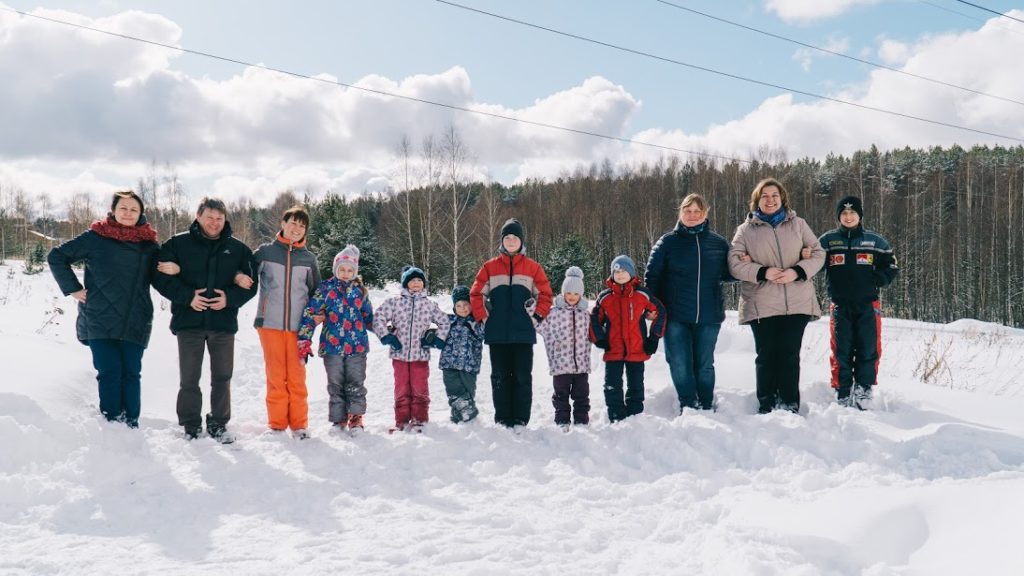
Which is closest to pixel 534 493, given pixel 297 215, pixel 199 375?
pixel 199 375

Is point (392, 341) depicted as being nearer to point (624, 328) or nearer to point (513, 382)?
point (513, 382)

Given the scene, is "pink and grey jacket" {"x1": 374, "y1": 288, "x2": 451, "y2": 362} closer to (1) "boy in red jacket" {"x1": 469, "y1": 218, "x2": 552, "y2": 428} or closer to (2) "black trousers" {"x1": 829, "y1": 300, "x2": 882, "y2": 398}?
(1) "boy in red jacket" {"x1": 469, "y1": 218, "x2": 552, "y2": 428}

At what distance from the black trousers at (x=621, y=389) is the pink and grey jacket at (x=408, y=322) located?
5.13 ft

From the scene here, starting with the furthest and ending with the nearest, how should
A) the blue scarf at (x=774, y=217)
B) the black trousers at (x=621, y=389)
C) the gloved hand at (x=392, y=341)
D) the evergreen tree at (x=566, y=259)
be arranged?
the evergreen tree at (x=566, y=259)
the gloved hand at (x=392, y=341)
the black trousers at (x=621, y=389)
the blue scarf at (x=774, y=217)

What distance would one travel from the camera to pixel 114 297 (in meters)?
4.41

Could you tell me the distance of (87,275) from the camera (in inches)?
172

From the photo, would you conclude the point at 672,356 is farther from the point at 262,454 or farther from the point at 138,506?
the point at 138,506

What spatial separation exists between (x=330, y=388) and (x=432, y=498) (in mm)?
2023

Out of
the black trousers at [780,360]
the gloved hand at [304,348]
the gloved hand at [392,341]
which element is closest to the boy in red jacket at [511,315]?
the gloved hand at [392,341]

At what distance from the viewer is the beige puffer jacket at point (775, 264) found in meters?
4.68

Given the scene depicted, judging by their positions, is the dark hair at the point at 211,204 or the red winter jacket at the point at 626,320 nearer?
the dark hair at the point at 211,204

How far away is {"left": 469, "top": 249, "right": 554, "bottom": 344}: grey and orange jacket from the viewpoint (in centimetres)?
514

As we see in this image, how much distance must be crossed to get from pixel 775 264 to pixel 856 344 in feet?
3.36

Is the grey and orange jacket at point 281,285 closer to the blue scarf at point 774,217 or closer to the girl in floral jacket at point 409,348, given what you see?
the girl in floral jacket at point 409,348
